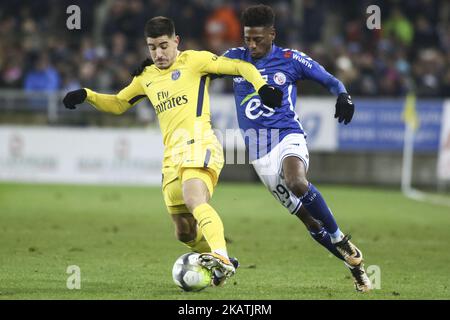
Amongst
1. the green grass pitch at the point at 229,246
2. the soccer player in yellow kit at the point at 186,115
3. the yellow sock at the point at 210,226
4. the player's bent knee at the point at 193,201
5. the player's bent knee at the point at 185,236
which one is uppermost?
the soccer player in yellow kit at the point at 186,115

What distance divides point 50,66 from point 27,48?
0.98 meters

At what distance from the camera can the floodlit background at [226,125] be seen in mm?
15344

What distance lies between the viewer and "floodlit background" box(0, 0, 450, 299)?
604 inches

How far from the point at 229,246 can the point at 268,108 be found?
10.1ft

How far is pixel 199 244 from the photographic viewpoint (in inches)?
338

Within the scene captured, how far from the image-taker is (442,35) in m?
24.5

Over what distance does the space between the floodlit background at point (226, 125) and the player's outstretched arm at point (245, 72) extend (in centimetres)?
451

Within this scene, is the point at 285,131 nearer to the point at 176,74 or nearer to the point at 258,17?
the point at 258,17

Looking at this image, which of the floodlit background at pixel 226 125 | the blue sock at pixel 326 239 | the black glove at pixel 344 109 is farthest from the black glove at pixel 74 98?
Answer: the floodlit background at pixel 226 125

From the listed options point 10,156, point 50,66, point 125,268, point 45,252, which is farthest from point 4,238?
point 50,66

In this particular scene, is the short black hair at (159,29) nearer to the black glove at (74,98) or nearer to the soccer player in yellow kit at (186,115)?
the soccer player in yellow kit at (186,115)

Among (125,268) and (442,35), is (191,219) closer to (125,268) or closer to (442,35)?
(125,268)

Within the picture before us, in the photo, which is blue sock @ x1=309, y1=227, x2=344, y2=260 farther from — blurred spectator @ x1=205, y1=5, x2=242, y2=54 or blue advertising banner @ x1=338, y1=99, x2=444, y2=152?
blurred spectator @ x1=205, y1=5, x2=242, y2=54

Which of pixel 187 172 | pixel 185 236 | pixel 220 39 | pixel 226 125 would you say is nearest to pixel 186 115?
pixel 187 172
